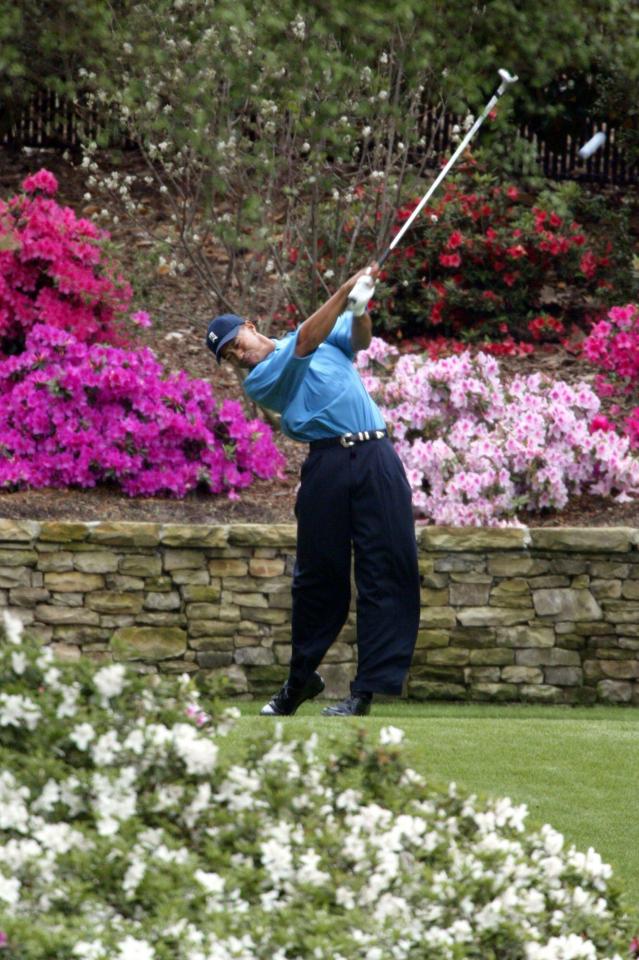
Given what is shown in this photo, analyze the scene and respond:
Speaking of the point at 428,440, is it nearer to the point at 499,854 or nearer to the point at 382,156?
the point at 382,156

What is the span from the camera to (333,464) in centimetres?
589

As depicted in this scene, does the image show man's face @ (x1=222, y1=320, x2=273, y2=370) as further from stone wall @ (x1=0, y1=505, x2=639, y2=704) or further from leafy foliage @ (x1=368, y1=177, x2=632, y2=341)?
leafy foliage @ (x1=368, y1=177, x2=632, y2=341)

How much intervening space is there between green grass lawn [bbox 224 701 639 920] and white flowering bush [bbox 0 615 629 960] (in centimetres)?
104

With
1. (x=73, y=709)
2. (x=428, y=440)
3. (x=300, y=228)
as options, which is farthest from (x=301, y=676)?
(x=300, y=228)

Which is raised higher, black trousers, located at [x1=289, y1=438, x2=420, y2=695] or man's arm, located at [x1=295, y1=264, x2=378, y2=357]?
man's arm, located at [x1=295, y1=264, x2=378, y2=357]

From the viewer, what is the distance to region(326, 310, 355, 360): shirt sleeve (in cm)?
590

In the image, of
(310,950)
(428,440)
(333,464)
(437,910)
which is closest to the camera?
(310,950)

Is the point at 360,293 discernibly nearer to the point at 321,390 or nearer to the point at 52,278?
the point at 321,390

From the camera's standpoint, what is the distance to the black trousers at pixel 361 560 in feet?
19.3

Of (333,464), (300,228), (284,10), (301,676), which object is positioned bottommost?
(301,676)

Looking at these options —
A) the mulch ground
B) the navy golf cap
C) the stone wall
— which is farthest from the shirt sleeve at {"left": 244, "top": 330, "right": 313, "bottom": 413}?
the mulch ground

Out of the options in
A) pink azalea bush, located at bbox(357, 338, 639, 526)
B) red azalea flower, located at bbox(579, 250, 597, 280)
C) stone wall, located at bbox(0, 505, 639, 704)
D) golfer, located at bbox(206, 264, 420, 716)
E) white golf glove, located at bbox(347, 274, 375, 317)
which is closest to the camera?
white golf glove, located at bbox(347, 274, 375, 317)

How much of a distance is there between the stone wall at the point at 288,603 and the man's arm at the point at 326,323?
5.43ft

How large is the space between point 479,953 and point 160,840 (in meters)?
0.57
